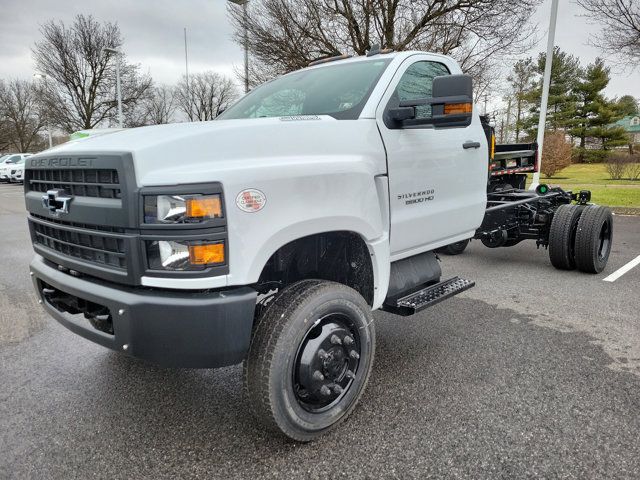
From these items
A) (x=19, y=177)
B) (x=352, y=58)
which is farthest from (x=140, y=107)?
(x=352, y=58)

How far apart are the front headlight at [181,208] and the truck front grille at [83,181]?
0.17 m

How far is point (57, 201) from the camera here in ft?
7.57

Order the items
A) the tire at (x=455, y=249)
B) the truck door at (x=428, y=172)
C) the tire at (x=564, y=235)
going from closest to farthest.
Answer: the truck door at (x=428, y=172) → the tire at (x=564, y=235) → the tire at (x=455, y=249)

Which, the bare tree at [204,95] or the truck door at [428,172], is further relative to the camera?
the bare tree at [204,95]

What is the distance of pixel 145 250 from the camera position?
1976mm

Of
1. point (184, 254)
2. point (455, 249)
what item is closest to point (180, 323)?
point (184, 254)

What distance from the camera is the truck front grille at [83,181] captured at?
202cm

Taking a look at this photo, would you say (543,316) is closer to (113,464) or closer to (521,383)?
(521,383)

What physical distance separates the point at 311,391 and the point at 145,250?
41.4 inches

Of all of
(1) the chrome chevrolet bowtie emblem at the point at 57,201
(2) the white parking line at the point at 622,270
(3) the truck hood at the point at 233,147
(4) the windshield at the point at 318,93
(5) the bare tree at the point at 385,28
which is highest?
(5) the bare tree at the point at 385,28

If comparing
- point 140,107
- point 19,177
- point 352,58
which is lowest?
point 19,177

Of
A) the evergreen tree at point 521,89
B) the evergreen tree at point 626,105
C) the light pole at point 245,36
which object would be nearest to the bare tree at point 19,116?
the light pole at point 245,36

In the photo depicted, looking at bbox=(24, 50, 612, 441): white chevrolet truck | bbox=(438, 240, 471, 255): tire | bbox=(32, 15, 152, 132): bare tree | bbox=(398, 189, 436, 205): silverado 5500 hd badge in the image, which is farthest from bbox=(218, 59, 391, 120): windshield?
bbox=(32, 15, 152, 132): bare tree

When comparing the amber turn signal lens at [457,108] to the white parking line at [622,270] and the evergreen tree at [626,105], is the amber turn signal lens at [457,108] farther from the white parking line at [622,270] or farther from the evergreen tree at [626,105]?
the evergreen tree at [626,105]
